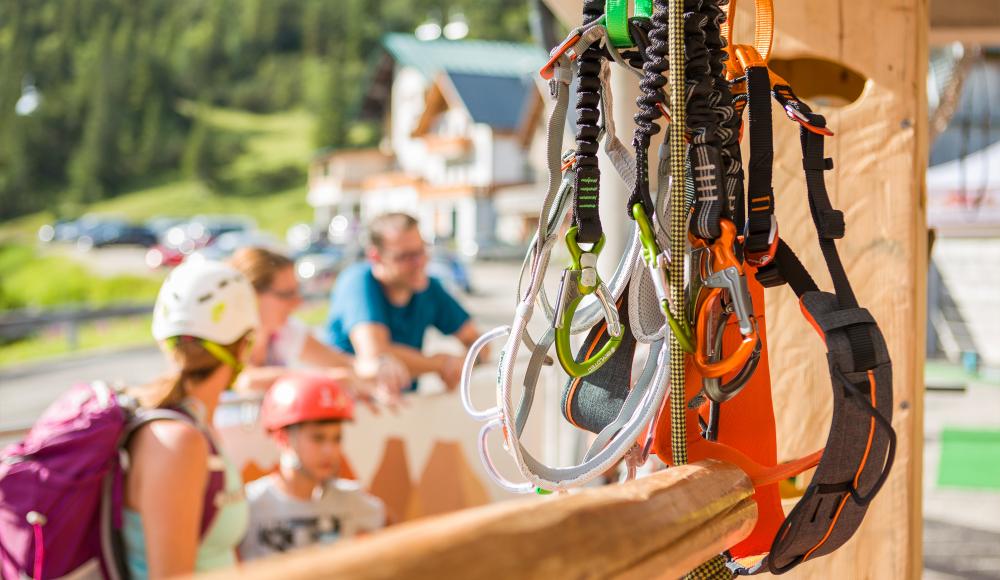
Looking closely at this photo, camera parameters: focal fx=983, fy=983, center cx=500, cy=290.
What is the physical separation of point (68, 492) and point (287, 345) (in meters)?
2.11

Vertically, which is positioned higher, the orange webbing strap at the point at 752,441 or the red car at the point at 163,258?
the orange webbing strap at the point at 752,441

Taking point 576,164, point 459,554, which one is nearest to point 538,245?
point 576,164

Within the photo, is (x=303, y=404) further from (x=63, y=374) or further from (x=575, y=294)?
(x=63, y=374)

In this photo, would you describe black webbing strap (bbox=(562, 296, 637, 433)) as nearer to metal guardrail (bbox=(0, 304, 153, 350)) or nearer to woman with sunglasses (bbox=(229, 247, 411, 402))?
woman with sunglasses (bbox=(229, 247, 411, 402))

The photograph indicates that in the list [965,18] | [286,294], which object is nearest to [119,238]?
[286,294]

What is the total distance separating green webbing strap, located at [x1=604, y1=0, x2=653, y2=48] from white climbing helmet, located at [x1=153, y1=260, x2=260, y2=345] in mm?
1805

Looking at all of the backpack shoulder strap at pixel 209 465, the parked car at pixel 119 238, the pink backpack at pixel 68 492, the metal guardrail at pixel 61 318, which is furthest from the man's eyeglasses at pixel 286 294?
the parked car at pixel 119 238

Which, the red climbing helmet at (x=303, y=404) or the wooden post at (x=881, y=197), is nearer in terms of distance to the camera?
the wooden post at (x=881, y=197)

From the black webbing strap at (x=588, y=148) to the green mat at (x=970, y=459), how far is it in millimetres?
6399

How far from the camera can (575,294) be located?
4.17ft

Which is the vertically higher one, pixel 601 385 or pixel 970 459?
pixel 601 385

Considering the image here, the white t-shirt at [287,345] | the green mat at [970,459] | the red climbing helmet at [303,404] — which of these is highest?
the white t-shirt at [287,345]

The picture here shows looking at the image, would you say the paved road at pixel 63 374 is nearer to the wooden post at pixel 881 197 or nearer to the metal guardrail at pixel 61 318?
the metal guardrail at pixel 61 318

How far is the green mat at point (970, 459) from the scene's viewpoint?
6875mm
